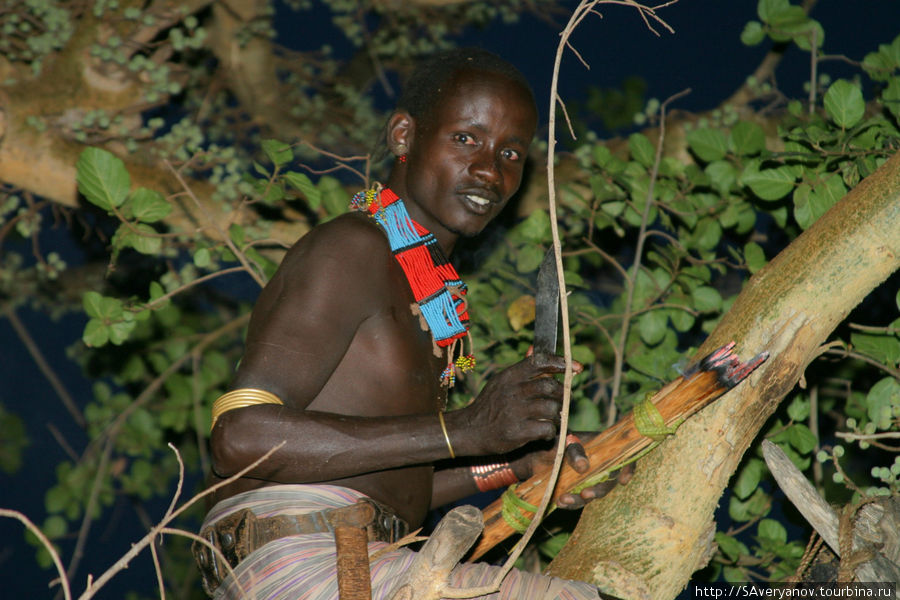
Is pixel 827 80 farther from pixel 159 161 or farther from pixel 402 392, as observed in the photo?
pixel 159 161

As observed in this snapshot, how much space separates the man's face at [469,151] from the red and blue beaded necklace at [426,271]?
6 centimetres

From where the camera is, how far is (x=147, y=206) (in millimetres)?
1876

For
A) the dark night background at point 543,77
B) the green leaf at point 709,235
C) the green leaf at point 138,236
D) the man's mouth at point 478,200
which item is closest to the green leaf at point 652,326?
the green leaf at point 709,235

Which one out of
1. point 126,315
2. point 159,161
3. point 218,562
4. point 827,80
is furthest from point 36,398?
point 827,80

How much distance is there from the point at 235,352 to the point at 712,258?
213cm

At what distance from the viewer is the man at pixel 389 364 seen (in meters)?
1.24

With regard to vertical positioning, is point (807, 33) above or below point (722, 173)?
above

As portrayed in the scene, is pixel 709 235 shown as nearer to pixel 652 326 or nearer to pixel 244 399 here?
pixel 652 326

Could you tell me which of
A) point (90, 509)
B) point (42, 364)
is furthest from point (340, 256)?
point (42, 364)

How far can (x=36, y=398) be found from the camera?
414 centimetres

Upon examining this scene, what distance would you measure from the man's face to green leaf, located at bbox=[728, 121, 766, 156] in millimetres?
607

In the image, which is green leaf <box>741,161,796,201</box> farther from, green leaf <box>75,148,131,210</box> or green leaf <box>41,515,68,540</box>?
green leaf <box>41,515,68,540</box>

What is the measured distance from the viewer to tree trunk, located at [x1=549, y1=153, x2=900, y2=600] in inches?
52.9

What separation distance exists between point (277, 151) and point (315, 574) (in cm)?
106
